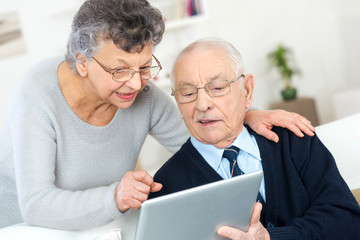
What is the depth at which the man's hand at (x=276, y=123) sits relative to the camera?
164 cm

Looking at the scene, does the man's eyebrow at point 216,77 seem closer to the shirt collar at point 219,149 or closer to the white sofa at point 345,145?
the shirt collar at point 219,149

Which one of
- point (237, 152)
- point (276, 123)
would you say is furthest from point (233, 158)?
point (276, 123)

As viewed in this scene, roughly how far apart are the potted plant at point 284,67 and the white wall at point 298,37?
190 mm

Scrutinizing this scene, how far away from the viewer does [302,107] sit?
4.76 meters

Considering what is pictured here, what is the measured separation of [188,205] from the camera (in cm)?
117

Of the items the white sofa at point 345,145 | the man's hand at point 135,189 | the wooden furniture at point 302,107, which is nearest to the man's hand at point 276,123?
the white sofa at point 345,145

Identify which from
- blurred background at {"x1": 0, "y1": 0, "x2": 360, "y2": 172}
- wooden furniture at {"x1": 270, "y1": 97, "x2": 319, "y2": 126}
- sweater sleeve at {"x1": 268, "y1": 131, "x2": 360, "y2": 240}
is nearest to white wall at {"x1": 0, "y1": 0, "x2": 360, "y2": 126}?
blurred background at {"x1": 0, "y1": 0, "x2": 360, "y2": 172}

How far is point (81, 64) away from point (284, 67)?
3.55m

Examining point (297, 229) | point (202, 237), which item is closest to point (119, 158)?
point (202, 237)

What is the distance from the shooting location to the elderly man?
5.18ft

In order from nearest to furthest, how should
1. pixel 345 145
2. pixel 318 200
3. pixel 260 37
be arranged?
pixel 318 200 < pixel 345 145 < pixel 260 37

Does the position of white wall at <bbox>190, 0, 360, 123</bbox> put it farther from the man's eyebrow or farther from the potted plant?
the man's eyebrow

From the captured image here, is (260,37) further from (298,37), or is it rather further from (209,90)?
(209,90)

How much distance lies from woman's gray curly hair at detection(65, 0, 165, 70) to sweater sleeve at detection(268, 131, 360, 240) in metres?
0.65
